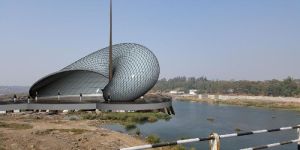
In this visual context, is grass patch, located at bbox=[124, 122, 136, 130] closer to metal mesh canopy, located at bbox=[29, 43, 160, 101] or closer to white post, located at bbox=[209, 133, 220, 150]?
metal mesh canopy, located at bbox=[29, 43, 160, 101]

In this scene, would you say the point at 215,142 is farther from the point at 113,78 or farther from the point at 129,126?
the point at 113,78

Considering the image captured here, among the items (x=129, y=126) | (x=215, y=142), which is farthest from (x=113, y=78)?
(x=215, y=142)

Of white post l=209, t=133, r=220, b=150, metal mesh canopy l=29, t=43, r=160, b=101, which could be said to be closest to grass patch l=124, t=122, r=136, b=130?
metal mesh canopy l=29, t=43, r=160, b=101

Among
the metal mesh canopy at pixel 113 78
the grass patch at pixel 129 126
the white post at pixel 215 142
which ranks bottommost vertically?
the grass patch at pixel 129 126

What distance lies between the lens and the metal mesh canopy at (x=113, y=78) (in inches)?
1970

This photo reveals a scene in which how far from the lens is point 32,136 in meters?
21.2

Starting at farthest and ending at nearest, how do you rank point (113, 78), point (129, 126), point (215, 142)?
point (113, 78) → point (129, 126) → point (215, 142)

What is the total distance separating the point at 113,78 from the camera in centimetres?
5103

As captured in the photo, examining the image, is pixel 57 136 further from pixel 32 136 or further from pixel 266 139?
pixel 266 139

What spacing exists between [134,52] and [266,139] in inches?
1134

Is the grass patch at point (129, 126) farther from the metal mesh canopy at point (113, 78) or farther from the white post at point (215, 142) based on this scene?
the white post at point (215, 142)

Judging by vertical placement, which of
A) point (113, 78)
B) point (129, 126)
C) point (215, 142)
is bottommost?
point (129, 126)

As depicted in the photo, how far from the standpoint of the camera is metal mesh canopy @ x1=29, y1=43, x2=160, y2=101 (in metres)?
50.0

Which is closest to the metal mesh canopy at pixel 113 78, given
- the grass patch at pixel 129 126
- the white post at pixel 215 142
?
the grass patch at pixel 129 126
